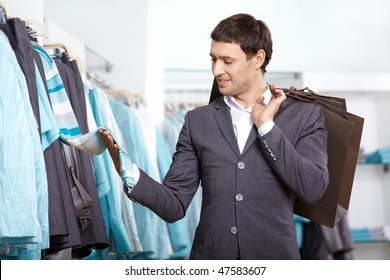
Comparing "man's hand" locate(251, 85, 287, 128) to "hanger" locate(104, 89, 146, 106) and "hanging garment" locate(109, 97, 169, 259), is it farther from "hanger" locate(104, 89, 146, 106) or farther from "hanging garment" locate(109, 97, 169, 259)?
"hanger" locate(104, 89, 146, 106)

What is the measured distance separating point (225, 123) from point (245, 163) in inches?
6.4

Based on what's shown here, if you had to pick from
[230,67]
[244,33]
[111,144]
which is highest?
[244,33]

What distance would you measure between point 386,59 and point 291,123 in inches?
162

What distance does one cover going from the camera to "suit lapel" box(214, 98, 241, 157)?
2.17 metres

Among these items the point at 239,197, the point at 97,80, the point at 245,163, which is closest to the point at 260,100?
the point at 245,163

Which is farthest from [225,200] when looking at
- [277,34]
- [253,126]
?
[277,34]

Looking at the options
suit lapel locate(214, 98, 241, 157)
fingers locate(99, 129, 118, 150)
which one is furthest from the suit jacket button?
fingers locate(99, 129, 118, 150)

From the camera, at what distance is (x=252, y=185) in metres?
2.13

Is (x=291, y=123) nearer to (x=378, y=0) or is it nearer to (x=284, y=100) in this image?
(x=284, y=100)

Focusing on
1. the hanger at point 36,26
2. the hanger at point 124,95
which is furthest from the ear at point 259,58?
the hanger at point 124,95

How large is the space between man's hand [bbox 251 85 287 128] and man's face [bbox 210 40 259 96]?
94mm

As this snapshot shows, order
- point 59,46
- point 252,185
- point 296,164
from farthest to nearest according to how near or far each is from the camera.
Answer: point 59,46
point 252,185
point 296,164

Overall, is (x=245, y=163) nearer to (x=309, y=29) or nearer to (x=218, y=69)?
(x=218, y=69)

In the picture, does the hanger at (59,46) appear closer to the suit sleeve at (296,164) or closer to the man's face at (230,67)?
the man's face at (230,67)
